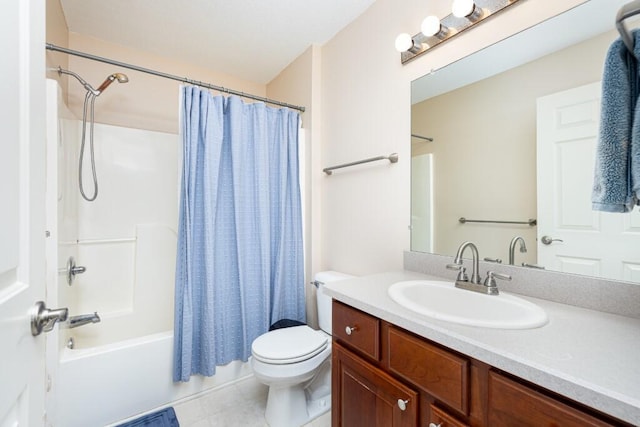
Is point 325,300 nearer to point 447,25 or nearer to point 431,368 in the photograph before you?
point 431,368

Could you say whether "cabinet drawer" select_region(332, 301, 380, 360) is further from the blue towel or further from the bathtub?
the bathtub

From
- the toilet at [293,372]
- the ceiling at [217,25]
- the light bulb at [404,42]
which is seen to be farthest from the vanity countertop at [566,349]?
the ceiling at [217,25]

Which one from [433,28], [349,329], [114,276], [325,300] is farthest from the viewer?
[114,276]

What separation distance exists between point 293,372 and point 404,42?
5.61 feet

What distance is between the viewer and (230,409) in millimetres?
1628

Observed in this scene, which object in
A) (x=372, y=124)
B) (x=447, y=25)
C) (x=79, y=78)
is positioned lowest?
(x=372, y=124)

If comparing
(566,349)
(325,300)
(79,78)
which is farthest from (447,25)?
(79,78)

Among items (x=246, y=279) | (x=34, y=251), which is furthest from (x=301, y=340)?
(x=34, y=251)

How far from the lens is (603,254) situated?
91 cm

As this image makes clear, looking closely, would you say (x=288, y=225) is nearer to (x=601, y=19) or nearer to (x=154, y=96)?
(x=154, y=96)

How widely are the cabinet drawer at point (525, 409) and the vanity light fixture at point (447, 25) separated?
1.34 metres

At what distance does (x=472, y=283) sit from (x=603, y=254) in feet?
1.30

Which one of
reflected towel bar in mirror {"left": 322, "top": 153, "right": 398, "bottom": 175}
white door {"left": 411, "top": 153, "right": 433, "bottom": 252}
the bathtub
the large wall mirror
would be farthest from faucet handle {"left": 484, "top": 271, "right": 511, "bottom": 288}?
the bathtub

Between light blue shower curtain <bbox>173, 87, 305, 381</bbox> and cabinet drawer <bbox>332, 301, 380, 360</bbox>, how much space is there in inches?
34.1
